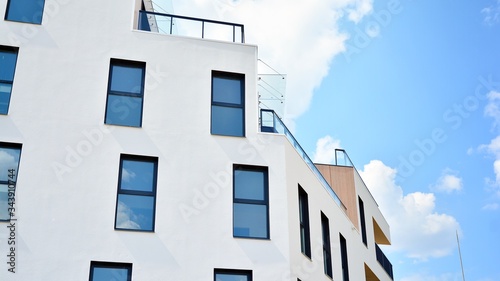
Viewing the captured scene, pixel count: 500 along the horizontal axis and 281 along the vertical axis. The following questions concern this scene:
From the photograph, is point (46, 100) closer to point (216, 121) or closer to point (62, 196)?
point (62, 196)

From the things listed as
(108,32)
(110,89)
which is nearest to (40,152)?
(110,89)

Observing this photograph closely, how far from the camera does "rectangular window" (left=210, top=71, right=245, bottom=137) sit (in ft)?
50.3

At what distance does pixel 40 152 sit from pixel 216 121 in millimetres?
3924

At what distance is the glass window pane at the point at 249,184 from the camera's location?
14.9 m

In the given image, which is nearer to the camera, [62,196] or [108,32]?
[62,196]

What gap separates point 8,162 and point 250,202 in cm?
517

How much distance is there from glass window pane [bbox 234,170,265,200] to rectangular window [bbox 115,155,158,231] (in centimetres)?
186

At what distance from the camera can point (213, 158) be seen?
1480 cm

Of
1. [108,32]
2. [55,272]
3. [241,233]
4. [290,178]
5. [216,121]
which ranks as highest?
[108,32]

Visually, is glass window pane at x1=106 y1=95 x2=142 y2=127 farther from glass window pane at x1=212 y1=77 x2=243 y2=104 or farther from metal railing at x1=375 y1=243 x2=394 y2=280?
metal railing at x1=375 y1=243 x2=394 y2=280

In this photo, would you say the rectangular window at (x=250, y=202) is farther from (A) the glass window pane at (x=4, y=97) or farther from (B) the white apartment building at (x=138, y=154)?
(A) the glass window pane at (x=4, y=97)

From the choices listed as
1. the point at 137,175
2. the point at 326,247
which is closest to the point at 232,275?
the point at 137,175

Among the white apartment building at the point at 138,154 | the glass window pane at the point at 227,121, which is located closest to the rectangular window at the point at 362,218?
the white apartment building at the point at 138,154

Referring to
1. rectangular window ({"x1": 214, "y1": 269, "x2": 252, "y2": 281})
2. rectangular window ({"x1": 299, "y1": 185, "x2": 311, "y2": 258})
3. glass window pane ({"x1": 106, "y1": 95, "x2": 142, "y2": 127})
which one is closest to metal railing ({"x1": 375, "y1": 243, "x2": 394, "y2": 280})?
rectangular window ({"x1": 299, "y1": 185, "x2": 311, "y2": 258})
